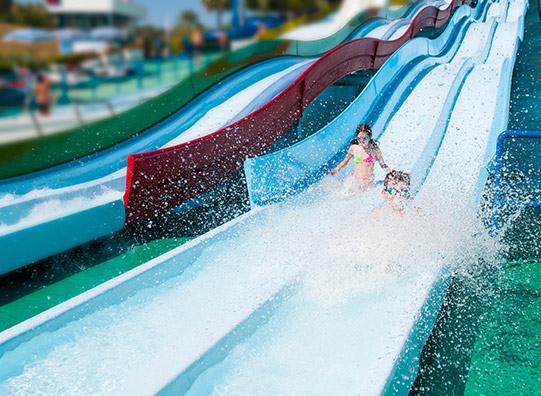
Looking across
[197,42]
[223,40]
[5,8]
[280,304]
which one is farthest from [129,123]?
[280,304]

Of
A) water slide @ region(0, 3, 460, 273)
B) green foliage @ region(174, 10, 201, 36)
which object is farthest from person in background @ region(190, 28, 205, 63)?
water slide @ region(0, 3, 460, 273)

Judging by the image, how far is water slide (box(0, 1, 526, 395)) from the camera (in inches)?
81.2

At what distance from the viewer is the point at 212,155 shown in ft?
14.3

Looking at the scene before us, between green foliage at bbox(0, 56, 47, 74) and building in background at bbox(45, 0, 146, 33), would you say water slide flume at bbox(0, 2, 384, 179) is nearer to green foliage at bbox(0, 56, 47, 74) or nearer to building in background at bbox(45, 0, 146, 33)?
green foliage at bbox(0, 56, 47, 74)

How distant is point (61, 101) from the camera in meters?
5.17

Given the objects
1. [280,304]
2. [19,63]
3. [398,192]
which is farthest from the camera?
[19,63]

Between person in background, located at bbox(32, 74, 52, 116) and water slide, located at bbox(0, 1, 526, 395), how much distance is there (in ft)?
8.15

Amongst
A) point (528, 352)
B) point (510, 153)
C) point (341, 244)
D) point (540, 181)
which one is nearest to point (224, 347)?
point (341, 244)

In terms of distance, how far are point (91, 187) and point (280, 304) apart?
2.19 m

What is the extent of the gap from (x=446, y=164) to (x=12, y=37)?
401 centimetres

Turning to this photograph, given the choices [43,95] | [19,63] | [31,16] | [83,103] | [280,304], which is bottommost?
[280,304]

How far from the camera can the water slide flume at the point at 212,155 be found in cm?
383

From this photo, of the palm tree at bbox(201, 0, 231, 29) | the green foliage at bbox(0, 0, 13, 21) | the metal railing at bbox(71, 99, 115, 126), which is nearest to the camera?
the green foliage at bbox(0, 0, 13, 21)

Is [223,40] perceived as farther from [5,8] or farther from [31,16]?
[5,8]
